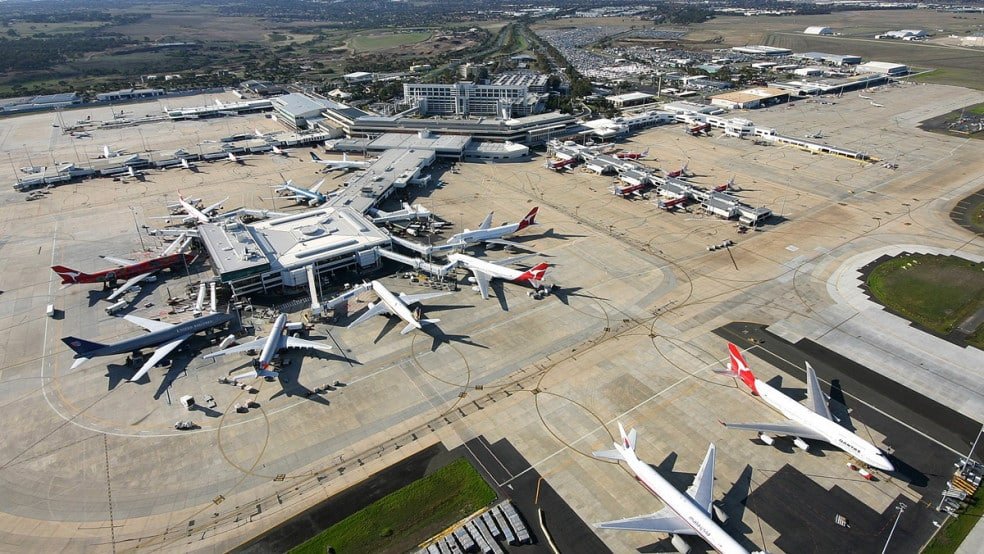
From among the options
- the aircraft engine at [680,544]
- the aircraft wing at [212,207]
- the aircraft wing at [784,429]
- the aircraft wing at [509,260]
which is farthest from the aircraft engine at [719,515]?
the aircraft wing at [212,207]

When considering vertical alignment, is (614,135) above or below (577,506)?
above

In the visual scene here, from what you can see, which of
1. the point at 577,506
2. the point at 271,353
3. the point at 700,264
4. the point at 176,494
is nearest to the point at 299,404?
the point at 271,353

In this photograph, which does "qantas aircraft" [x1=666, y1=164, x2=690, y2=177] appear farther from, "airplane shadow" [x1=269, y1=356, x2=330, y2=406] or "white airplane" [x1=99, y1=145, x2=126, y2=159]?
"white airplane" [x1=99, y1=145, x2=126, y2=159]

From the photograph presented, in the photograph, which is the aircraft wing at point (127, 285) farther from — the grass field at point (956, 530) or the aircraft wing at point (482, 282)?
the grass field at point (956, 530)

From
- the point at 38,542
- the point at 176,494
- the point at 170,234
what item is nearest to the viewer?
the point at 38,542

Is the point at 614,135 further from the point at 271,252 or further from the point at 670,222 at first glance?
the point at 271,252
